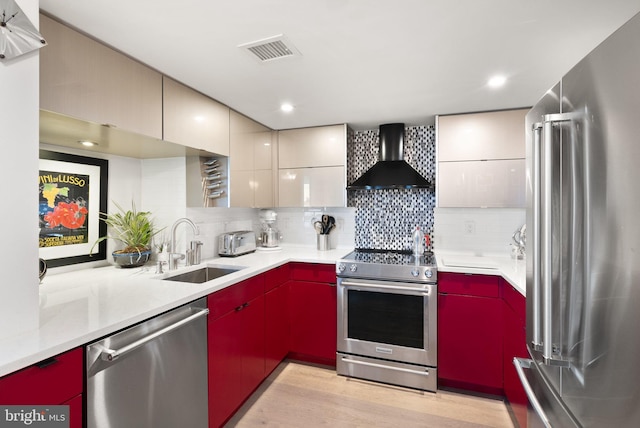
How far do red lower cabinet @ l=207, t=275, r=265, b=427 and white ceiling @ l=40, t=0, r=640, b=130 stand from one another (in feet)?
4.37

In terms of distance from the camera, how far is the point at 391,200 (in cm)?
312

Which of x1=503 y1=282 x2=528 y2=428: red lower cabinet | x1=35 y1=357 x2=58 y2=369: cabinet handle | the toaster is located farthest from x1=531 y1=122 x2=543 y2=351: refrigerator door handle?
the toaster

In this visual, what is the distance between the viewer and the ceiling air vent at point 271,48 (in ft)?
4.92

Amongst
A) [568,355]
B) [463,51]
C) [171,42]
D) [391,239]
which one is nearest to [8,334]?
[171,42]

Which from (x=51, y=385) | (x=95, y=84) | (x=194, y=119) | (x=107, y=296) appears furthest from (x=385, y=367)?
(x=95, y=84)

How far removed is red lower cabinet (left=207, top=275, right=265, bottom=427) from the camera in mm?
1743

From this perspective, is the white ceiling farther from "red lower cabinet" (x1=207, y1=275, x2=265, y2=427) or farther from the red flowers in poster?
"red lower cabinet" (x1=207, y1=275, x2=265, y2=427)

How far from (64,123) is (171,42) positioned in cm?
65

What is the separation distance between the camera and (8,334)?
101 centimetres

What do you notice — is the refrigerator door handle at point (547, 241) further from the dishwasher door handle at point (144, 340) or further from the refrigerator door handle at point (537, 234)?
the dishwasher door handle at point (144, 340)

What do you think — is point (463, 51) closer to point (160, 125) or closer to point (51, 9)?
point (160, 125)

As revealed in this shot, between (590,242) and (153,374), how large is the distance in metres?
1.69

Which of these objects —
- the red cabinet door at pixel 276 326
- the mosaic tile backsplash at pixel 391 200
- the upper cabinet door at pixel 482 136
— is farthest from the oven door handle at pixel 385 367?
the upper cabinet door at pixel 482 136

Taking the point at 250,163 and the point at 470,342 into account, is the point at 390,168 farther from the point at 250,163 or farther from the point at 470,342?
the point at 470,342
